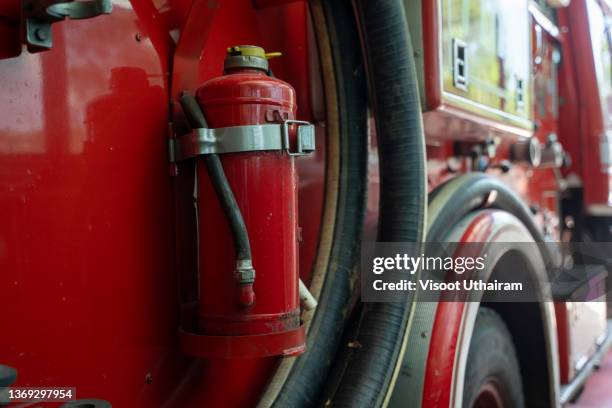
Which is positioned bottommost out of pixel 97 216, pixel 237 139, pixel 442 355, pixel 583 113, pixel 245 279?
pixel 442 355

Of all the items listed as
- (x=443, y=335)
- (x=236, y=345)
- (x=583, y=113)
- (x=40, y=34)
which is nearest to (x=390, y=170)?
(x=443, y=335)

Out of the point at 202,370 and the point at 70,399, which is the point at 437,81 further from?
the point at 70,399

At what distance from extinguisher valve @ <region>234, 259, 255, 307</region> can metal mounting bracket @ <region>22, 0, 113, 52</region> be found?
1.30 ft

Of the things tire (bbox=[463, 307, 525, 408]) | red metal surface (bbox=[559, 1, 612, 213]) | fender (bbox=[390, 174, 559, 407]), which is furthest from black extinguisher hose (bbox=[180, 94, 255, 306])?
red metal surface (bbox=[559, 1, 612, 213])

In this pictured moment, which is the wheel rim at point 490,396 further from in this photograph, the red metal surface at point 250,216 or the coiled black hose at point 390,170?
the red metal surface at point 250,216

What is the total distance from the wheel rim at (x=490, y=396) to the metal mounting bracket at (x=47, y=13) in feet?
4.00

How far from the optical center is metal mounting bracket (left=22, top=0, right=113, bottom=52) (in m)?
0.71

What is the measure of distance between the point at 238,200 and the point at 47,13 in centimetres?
37

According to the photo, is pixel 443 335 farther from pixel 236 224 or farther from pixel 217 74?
pixel 217 74

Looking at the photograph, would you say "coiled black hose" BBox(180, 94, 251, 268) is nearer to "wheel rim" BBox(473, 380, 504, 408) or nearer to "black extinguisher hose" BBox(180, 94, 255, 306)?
"black extinguisher hose" BBox(180, 94, 255, 306)

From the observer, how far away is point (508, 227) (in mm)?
1556

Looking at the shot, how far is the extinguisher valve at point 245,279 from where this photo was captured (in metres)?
0.90

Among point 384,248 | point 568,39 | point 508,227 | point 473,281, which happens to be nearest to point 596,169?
point 568,39

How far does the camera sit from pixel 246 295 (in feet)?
2.98
